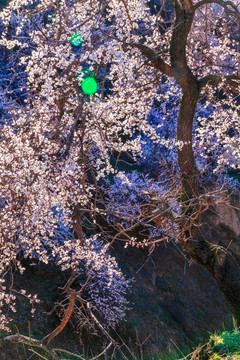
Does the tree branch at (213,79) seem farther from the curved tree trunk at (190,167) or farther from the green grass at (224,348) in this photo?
the green grass at (224,348)

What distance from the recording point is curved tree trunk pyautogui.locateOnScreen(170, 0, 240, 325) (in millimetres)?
6125

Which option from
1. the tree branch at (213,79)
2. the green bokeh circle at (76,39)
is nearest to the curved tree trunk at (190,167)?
the tree branch at (213,79)

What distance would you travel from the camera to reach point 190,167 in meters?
6.90

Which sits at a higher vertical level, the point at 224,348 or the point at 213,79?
the point at 213,79

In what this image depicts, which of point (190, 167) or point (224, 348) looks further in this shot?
point (190, 167)

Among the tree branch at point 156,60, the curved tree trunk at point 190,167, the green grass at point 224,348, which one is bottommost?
the green grass at point 224,348

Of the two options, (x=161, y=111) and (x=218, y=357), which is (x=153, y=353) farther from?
(x=161, y=111)

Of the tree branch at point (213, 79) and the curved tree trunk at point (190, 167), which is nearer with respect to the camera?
the curved tree trunk at point (190, 167)

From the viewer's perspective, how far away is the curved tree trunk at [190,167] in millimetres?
6125

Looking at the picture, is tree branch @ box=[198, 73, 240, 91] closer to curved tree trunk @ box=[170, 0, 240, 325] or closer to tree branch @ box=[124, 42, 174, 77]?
curved tree trunk @ box=[170, 0, 240, 325]

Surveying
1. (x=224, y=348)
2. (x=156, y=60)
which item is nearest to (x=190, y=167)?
(x=156, y=60)

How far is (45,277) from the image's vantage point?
9.66 m

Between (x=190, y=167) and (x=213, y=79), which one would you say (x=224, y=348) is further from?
(x=213, y=79)

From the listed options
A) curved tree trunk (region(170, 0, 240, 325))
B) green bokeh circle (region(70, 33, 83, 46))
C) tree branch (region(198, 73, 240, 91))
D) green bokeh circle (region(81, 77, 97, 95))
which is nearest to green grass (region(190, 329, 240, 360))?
curved tree trunk (region(170, 0, 240, 325))
